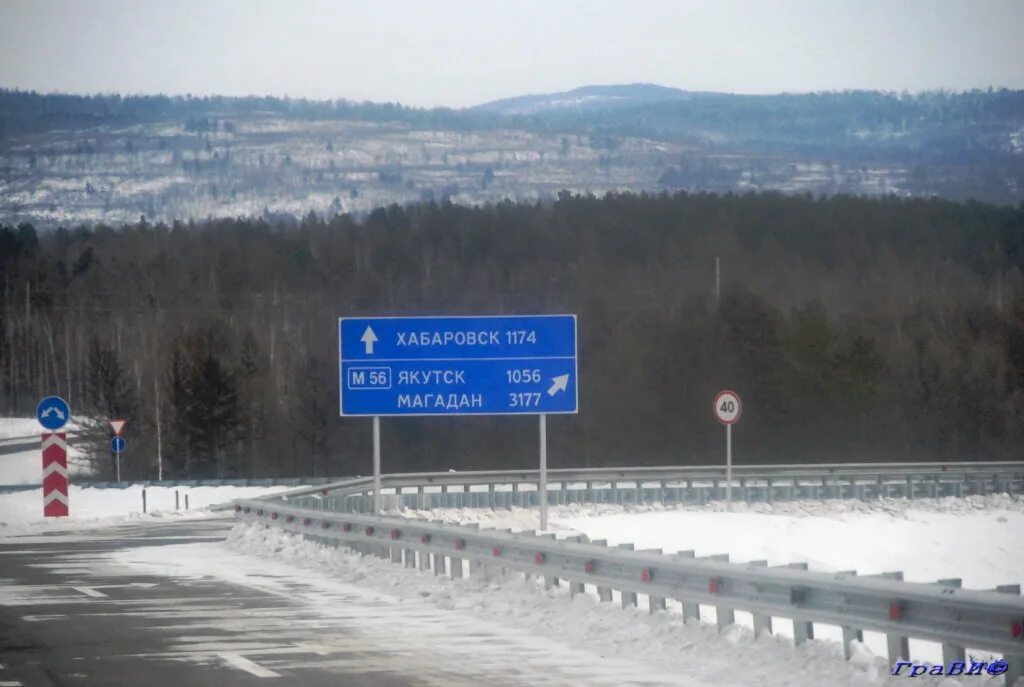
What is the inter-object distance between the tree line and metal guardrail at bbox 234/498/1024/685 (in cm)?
8550

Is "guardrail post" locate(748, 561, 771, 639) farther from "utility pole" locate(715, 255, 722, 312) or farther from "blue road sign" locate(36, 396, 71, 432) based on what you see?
"utility pole" locate(715, 255, 722, 312)

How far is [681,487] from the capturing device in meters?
55.2

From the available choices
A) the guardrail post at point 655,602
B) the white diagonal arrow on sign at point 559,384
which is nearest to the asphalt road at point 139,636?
the guardrail post at point 655,602

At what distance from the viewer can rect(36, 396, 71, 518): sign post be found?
133 feet

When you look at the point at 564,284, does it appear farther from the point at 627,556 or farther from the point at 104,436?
the point at 627,556

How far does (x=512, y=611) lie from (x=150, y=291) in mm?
148732

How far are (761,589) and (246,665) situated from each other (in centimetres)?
457

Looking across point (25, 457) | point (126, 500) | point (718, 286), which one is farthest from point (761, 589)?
point (718, 286)

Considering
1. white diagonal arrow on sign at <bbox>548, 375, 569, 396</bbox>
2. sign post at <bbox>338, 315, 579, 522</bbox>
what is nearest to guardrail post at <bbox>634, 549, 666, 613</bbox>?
sign post at <bbox>338, 315, 579, 522</bbox>

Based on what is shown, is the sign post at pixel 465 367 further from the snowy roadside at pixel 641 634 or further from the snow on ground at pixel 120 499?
the snow on ground at pixel 120 499

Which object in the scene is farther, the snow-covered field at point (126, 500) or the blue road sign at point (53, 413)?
the snow-covered field at point (126, 500)

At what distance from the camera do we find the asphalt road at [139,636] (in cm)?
1411

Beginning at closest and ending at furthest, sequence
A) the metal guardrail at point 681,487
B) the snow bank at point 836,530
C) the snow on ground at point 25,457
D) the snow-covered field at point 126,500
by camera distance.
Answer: the snow bank at point 836,530 → the metal guardrail at point 681,487 → the snow-covered field at point 126,500 → the snow on ground at point 25,457

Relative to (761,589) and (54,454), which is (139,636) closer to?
(761,589)
